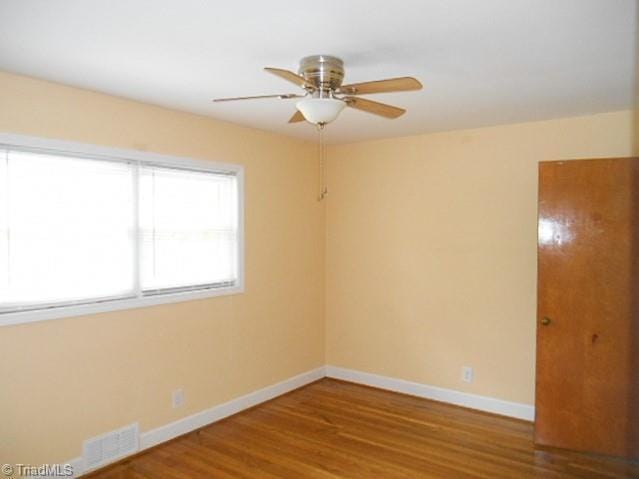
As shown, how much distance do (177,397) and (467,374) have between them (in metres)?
2.39

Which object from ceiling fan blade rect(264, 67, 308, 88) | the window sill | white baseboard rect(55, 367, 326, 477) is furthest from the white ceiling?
white baseboard rect(55, 367, 326, 477)

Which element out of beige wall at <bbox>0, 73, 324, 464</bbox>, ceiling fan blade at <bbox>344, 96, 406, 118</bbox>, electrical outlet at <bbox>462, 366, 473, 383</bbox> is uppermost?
ceiling fan blade at <bbox>344, 96, 406, 118</bbox>

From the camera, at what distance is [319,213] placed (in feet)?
15.6

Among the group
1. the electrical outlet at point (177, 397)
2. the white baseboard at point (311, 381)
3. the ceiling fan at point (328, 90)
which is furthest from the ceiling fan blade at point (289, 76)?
the white baseboard at point (311, 381)

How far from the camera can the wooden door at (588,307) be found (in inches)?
119

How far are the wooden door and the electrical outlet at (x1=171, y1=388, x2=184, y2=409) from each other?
2577 mm

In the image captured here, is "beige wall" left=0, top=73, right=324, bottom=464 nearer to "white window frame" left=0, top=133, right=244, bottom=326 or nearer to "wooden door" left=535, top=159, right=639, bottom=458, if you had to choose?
"white window frame" left=0, top=133, right=244, bottom=326

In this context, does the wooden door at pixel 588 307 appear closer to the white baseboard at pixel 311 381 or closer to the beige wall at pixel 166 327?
the white baseboard at pixel 311 381

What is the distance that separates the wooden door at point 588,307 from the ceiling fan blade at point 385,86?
1.76 m

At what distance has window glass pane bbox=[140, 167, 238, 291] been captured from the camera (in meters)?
3.20

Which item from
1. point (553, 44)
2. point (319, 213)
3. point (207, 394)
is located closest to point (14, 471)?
point (207, 394)

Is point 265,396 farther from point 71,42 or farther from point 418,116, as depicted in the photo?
point 71,42

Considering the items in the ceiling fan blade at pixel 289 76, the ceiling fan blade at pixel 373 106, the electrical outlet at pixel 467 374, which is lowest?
the electrical outlet at pixel 467 374

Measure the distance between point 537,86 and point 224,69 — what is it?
5.91ft
